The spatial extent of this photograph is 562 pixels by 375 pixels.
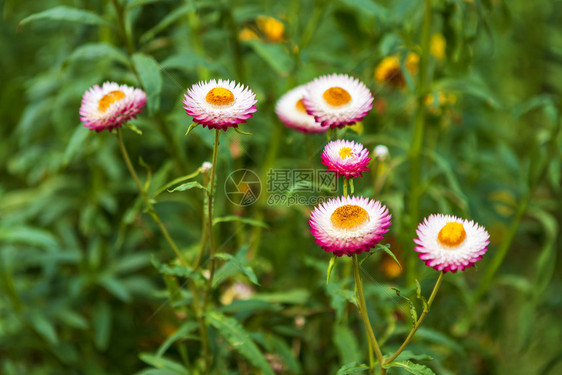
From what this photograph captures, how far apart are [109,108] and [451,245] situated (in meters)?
0.61

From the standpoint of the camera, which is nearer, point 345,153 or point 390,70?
point 345,153

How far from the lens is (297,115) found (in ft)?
4.03

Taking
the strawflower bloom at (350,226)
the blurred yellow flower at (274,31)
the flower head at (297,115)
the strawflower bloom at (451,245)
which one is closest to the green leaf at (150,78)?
the flower head at (297,115)

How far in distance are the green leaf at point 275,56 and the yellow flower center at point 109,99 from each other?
0.54 metres

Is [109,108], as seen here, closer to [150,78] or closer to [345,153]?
[150,78]

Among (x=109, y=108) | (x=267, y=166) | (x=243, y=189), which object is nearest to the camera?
(x=109, y=108)

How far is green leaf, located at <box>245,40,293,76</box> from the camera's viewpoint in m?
1.51

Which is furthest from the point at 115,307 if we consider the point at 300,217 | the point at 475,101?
the point at 475,101

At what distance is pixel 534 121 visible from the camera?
2.97 m

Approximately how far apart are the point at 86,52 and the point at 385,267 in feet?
3.66

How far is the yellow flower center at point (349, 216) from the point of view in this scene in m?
0.85

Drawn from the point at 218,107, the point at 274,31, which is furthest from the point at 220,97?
the point at 274,31

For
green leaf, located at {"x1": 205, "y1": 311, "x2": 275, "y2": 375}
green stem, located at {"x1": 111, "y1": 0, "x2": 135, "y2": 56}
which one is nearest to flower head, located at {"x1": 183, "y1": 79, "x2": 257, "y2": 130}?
green leaf, located at {"x1": 205, "y1": 311, "x2": 275, "y2": 375}

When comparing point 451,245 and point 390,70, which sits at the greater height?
point 390,70
